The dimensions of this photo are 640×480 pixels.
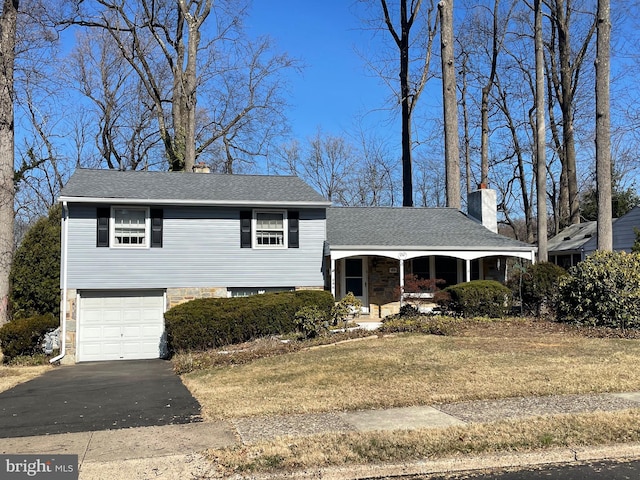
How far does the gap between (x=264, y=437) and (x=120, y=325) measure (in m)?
12.0

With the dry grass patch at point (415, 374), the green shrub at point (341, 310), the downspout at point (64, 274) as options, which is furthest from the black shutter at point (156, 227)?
the dry grass patch at point (415, 374)

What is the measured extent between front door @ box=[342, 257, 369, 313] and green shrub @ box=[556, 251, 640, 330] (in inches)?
245

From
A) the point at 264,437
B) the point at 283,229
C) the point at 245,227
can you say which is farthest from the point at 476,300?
the point at 264,437

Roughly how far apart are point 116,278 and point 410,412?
1188 cm

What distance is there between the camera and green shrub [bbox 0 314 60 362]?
1587 cm

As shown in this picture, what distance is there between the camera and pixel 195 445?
6.30m

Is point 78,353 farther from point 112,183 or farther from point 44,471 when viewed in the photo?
point 44,471

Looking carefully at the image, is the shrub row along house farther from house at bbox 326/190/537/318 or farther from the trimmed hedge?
the trimmed hedge

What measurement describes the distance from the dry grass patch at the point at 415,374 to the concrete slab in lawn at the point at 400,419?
0.32 m

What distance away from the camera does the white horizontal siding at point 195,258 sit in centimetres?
1680

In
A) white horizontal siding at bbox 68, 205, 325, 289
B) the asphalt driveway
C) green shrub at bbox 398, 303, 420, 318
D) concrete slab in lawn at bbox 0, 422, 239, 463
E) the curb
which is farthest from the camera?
green shrub at bbox 398, 303, 420, 318

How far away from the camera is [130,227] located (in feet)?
56.9

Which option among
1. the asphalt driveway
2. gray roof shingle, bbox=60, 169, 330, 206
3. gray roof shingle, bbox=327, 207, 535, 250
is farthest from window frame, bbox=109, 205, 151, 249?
gray roof shingle, bbox=327, 207, 535, 250

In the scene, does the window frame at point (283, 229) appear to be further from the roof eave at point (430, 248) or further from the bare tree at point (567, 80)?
the bare tree at point (567, 80)
